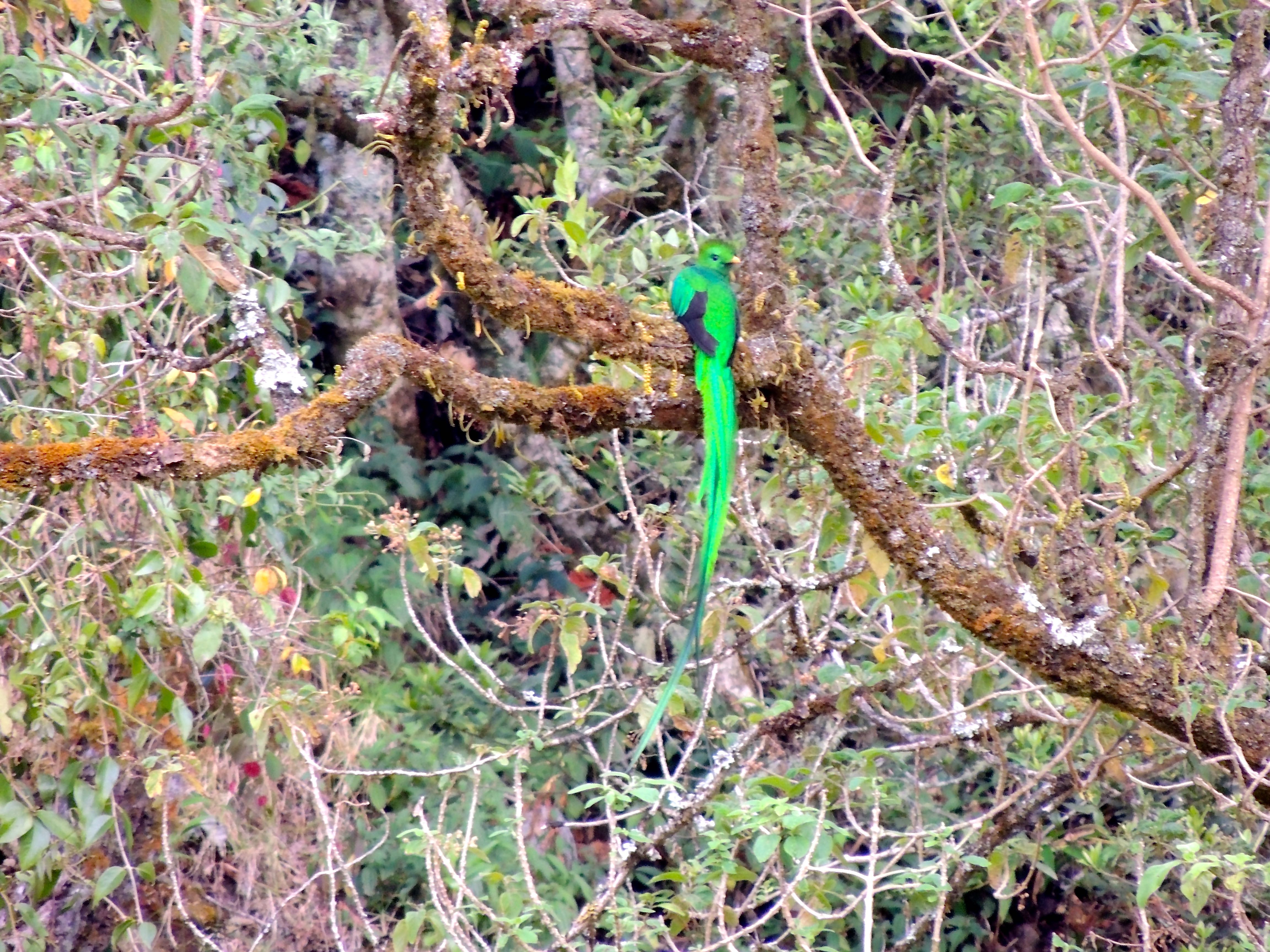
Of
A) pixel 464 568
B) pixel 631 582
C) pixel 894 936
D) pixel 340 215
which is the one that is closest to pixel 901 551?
pixel 631 582

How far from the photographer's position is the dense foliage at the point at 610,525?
2.47 meters

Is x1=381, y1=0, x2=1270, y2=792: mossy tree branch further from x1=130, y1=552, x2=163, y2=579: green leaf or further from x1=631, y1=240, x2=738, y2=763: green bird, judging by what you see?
x1=130, y1=552, x2=163, y2=579: green leaf

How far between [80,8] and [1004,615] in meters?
1.80

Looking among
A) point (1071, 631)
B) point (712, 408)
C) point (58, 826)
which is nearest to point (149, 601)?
point (58, 826)

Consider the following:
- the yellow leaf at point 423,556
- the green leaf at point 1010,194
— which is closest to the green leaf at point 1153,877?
the green leaf at point 1010,194

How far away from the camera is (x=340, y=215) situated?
13.5 feet

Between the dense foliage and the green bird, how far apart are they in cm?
6

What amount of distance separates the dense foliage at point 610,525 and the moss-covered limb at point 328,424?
47 millimetres

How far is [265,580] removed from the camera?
115 inches

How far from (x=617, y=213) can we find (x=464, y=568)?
1.96 meters

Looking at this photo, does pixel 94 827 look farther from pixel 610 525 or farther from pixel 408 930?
pixel 610 525

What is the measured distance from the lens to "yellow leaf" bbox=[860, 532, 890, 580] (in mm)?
2238

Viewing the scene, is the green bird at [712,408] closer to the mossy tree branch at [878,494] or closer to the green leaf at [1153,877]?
the mossy tree branch at [878,494]

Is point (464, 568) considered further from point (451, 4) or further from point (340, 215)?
point (451, 4)
